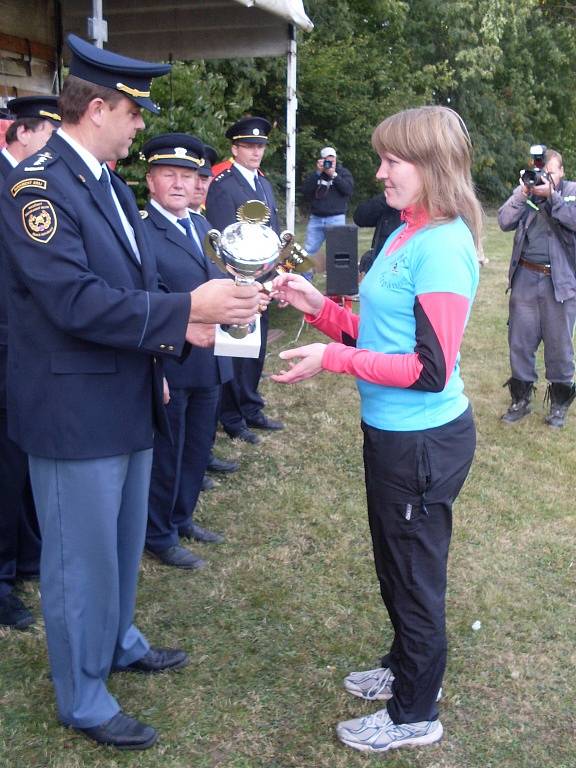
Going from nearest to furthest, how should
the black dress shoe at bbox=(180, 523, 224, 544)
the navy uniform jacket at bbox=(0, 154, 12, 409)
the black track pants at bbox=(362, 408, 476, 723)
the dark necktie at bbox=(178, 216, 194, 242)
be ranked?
the black track pants at bbox=(362, 408, 476, 723) < the navy uniform jacket at bbox=(0, 154, 12, 409) < the dark necktie at bbox=(178, 216, 194, 242) < the black dress shoe at bbox=(180, 523, 224, 544)

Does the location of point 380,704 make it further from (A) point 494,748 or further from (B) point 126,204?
(B) point 126,204

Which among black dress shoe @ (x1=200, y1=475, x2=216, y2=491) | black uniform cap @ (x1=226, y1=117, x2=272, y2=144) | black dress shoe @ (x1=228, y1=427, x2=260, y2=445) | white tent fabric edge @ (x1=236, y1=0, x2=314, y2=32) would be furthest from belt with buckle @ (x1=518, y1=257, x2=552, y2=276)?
black dress shoe @ (x1=200, y1=475, x2=216, y2=491)

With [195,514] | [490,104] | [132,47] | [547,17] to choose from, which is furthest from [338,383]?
[547,17]

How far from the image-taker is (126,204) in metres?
2.48

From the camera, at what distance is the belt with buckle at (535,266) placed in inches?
228

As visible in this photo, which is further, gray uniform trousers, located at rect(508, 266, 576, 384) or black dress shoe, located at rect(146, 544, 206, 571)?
gray uniform trousers, located at rect(508, 266, 576, 384)

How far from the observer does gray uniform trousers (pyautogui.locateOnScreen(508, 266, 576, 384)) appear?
584cm

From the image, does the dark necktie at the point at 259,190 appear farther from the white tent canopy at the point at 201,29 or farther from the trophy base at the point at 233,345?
the trophy base at the point at 233,345

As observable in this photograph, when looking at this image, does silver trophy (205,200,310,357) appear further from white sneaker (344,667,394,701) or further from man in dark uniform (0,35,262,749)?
white sneaker (344,667,394,701)

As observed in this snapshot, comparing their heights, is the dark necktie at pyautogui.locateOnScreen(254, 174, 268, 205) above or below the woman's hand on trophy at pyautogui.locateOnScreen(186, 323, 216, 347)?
above

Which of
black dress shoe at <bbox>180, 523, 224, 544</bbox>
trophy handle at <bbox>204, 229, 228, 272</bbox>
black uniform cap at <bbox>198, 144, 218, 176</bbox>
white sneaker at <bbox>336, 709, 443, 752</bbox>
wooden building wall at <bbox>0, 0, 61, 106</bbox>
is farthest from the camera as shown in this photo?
wooden building wall at <bbox>0, 0, 61, 106</bbox>

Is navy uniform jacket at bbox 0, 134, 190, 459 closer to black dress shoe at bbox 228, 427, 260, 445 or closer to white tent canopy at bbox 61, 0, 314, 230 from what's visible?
black dress shoe at bbox 228, 427, 260, 445

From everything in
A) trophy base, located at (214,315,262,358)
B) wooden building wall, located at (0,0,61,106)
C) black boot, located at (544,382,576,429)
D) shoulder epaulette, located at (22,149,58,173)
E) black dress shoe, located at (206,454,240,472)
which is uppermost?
wooden building wall, located at (0,0,61,106)

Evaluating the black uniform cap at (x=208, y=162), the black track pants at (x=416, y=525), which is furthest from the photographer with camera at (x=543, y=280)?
the black track pants at (x=416, y=525)
